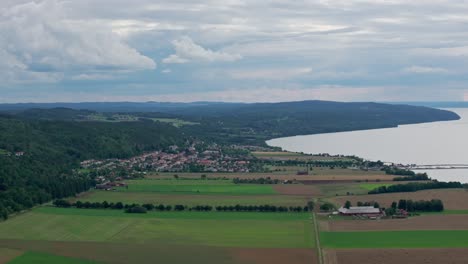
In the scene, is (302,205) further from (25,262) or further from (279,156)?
(279,156)

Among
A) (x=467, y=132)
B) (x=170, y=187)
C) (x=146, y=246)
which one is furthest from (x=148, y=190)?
(x=467, y=132)

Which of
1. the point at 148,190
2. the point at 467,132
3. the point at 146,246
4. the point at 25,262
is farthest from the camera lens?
the point at 467,132

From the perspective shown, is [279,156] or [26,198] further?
[279,156]

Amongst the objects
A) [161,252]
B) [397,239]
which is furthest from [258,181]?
[161,252]

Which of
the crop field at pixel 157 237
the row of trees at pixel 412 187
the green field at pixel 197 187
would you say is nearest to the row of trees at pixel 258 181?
the green field at pixel 197 187

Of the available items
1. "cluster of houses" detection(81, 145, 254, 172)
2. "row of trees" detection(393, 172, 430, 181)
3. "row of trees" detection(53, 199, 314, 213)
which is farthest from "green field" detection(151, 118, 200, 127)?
"row of trees" detection(53, 199, 314, 213)

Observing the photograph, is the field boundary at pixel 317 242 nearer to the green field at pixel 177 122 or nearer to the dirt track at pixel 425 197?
the dirt track at pixel 425 197
